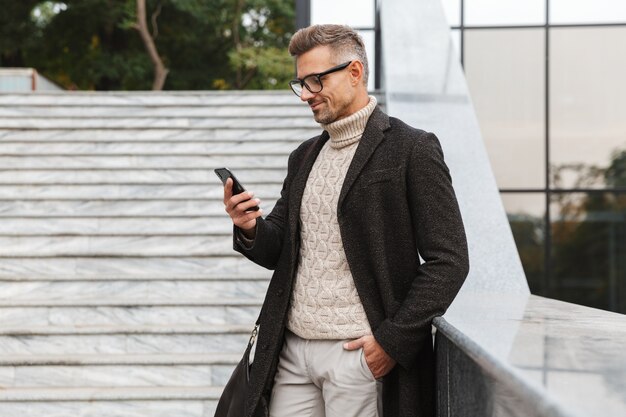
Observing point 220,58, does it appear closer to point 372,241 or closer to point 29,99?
point 29,99

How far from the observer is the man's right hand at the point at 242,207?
2489 mm

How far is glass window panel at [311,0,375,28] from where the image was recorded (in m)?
12.8

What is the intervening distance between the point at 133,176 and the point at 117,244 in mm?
1514

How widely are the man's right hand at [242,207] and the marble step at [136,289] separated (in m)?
3.58

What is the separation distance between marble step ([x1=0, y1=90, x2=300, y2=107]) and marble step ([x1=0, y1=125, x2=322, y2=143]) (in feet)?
2.96

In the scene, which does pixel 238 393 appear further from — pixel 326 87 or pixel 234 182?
pixel 326 87

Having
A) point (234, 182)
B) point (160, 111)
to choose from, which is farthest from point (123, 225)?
point (234, 182)

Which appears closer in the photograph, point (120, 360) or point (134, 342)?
point (120, 360)

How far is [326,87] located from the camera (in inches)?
95.3

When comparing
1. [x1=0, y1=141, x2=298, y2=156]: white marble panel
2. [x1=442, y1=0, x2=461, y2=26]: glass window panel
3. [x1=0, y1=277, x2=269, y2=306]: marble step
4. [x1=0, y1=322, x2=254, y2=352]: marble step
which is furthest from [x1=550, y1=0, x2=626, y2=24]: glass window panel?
[x1=0, y1=322, x2=254, y2=352]: marble step

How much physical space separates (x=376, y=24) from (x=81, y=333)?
8443mm

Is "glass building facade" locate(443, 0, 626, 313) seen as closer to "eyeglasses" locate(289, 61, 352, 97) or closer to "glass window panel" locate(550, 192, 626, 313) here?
"glass window panel" locate(550, 192, 626, 313)

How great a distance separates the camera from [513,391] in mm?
1609

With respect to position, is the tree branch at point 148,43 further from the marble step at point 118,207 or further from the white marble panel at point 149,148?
the marble step at point 118,207
